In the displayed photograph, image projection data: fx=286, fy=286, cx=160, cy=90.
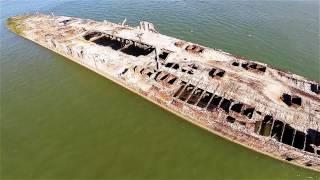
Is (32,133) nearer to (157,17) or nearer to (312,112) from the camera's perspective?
(312,112)

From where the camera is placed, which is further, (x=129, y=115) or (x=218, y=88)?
(x=129, y=115)

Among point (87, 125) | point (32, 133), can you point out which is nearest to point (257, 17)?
point (87, 125)

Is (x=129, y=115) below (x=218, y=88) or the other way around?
below

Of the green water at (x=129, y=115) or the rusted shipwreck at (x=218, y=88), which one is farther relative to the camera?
the rusted shipwreck at (x=218, y=88)

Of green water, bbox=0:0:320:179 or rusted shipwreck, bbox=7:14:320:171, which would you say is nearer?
green water, bbox=0:0:320:179
